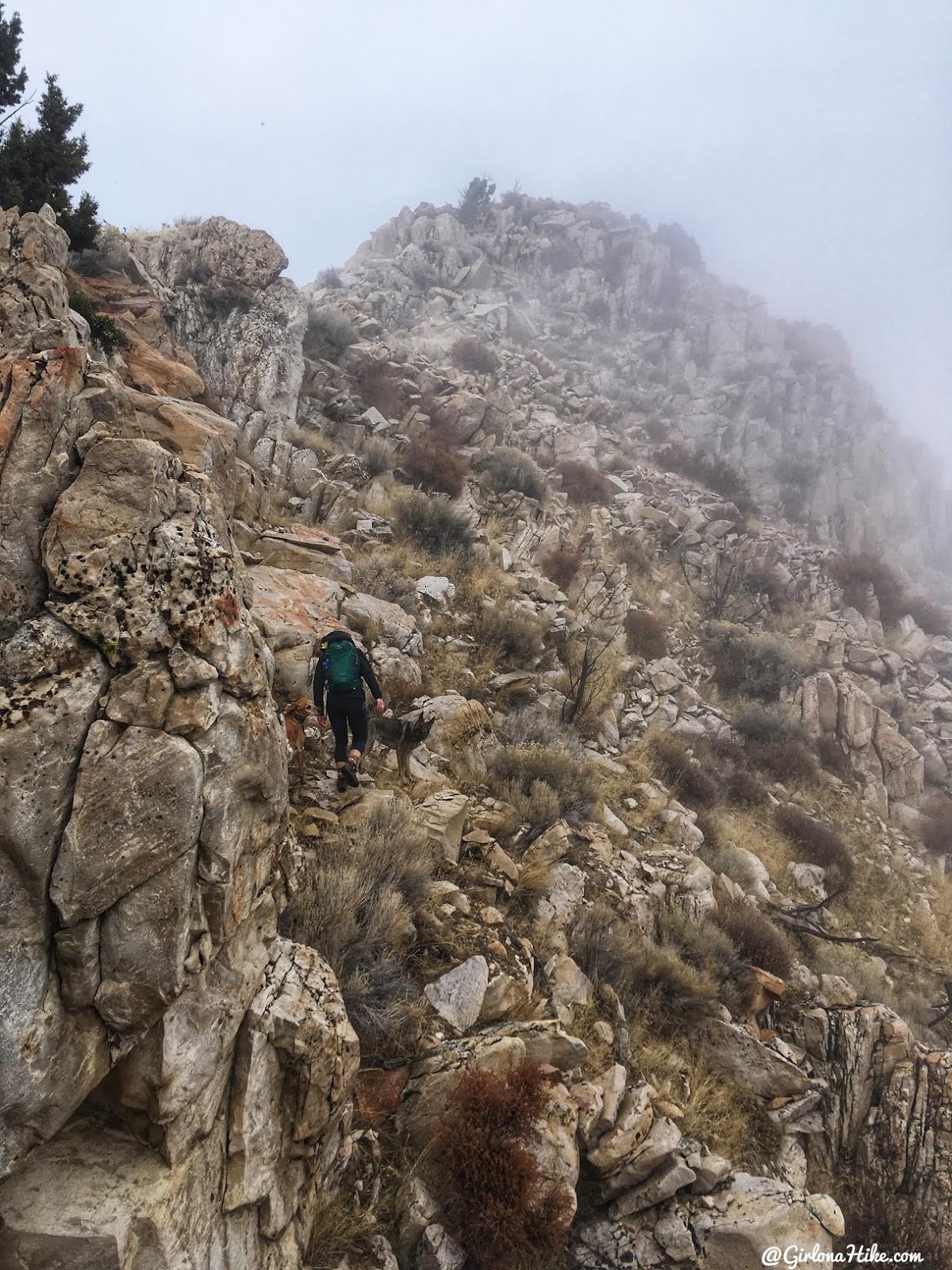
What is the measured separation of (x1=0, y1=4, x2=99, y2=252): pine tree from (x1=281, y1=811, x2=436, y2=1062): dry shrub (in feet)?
36.7

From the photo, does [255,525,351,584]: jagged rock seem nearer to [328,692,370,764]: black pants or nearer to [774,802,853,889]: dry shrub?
[328,692,370,764]: black pants

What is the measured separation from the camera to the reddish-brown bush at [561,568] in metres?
13.4

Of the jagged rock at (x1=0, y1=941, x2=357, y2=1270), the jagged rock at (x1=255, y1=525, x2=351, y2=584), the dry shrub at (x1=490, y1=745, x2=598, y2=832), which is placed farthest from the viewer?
the jagged rock at (x1=255, y1=525, x2=351, y2=584)

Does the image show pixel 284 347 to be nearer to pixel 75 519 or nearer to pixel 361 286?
pixel 75 519

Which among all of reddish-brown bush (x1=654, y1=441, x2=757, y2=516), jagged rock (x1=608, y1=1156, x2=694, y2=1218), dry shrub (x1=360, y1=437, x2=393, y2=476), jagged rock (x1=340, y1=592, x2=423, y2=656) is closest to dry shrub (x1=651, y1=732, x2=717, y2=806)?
jagged rock (x1=340, y1=592, x2=423, y2=656)

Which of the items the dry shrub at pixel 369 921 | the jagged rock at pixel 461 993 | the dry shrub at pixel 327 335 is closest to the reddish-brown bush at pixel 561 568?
the dry shrub at pixel 369 921

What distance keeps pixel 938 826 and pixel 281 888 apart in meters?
12.5

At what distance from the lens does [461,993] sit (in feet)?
14.0

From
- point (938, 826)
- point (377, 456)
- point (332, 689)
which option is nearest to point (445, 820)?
point (332, 689)

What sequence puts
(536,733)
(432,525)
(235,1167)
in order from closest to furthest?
(235,1167) → (536,733) → (432,525)

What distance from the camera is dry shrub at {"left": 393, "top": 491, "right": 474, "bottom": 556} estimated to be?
11.2 meters

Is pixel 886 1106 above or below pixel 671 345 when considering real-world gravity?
below

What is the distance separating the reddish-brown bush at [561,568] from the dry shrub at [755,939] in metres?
7.93

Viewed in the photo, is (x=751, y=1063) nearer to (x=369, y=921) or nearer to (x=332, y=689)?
(x=369, y=921)
